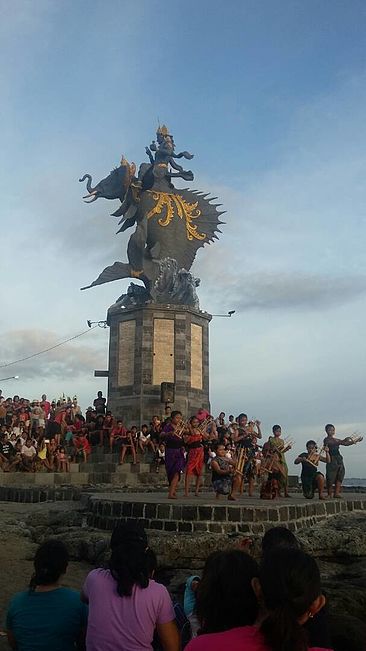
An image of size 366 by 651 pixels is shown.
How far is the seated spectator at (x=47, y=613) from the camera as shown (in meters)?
3.29

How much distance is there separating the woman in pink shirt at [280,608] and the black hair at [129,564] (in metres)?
1.09

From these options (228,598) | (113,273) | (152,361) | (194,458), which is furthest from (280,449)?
(113,273)

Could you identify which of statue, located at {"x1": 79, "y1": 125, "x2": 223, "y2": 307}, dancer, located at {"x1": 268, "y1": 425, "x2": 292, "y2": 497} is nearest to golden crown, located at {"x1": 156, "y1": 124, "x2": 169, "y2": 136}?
statue, located at {"x1": 79, "y1": 125, "x2": 223, "y2": 307}

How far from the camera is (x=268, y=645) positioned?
209 cm

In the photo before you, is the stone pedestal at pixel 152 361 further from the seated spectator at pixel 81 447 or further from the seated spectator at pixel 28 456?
the seated spectator at pixel 28 456

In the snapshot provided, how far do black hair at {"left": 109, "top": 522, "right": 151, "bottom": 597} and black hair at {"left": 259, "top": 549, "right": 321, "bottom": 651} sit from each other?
1183mm

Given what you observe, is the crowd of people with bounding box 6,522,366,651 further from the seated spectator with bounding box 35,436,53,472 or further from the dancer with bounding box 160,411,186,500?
the seated spectator with bounding box 35,436,53,472

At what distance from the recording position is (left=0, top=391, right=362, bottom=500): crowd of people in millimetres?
12070

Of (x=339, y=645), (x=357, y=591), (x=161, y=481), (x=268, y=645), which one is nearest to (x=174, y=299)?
(x=161, y=481)

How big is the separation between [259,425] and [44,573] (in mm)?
13644

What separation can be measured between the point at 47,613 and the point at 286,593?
1719 millimetres

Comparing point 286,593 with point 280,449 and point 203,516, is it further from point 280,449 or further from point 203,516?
point 280,449

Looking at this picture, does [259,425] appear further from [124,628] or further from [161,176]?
[161,176]

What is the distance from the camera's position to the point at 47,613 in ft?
10.8
